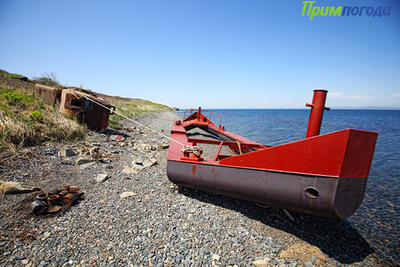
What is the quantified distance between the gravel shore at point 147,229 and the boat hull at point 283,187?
57 cm

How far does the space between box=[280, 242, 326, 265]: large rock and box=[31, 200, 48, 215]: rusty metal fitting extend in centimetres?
396

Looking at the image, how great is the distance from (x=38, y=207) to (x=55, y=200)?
26cm

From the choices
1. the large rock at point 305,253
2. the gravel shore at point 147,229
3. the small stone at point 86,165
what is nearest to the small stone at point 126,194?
the gravel shore at point 147,229

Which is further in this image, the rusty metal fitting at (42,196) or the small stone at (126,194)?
the small stone at (126,194)

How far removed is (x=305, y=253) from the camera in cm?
279

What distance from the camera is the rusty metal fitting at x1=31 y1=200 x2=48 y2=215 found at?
2816mm

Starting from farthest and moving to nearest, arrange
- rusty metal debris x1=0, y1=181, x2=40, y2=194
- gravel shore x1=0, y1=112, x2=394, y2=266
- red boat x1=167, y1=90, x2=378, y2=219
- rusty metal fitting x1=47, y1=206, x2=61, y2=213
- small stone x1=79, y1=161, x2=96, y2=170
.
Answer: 1. small stone x1=79, y1=161, x2=96, y2=170
2. rusty metal debris x1=0, y1=181, x2=40, y2=194
3. rusty metal fitting x1=47, y1=206, x2=61, y2=213
4. red boat x1=167, y1=90, x2=378, y2=219
5. gravel shore x1=0, y1=112, x2=394, y2=266

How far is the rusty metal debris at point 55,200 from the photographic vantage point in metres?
2.86

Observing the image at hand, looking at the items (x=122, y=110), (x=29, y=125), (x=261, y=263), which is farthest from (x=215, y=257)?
(x=122, y=110)

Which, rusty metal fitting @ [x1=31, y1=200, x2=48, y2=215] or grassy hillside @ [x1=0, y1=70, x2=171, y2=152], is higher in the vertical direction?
grassy hillside @ [x1=0, y1=70, x2=171, y2=152]

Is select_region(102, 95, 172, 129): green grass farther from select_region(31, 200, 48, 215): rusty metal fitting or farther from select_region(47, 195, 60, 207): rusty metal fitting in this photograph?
select_region(31, 200, 48, 215): rusty metal fitting

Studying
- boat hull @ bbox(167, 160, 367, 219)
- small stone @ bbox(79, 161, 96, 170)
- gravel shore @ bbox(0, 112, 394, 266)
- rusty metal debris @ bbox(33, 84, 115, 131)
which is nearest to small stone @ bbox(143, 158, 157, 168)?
gravel shore @ bbox(0, 112, 394, 266)

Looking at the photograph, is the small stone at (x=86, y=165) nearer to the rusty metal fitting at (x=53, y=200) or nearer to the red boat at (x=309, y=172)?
the rusty metal fitting at (x=53, y=200)

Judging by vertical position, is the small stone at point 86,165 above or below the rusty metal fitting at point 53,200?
above
